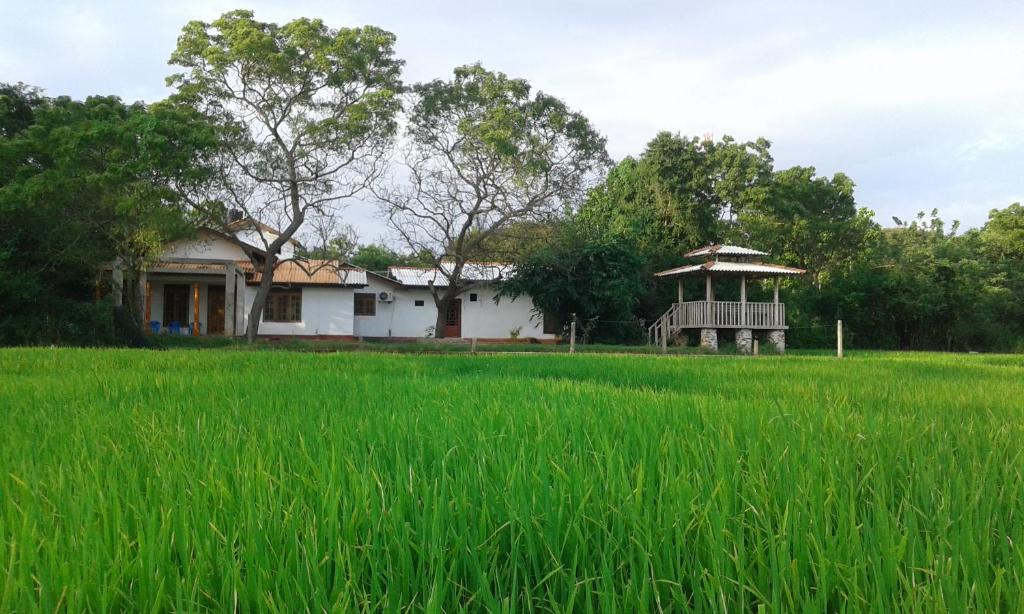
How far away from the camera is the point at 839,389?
442 cm

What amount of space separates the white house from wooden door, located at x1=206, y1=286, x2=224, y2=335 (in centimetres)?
3

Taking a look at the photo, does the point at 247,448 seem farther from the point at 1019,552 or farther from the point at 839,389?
the point at 839,389

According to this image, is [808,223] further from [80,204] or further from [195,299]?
[80,204]

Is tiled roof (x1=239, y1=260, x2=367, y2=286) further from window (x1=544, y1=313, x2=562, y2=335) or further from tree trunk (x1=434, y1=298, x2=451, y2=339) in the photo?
window (x1=544, y1=313, x2=562, y2=335)

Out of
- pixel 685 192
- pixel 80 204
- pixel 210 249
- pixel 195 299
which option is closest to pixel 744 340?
pixel 685 192

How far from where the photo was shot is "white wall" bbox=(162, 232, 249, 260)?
18891 mm

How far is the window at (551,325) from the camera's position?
75.6ft

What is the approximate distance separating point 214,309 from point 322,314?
3693mm

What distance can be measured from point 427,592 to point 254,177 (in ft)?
59.1

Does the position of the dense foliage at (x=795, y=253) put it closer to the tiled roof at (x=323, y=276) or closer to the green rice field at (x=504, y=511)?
the tiled roof at (x=323, y=276)

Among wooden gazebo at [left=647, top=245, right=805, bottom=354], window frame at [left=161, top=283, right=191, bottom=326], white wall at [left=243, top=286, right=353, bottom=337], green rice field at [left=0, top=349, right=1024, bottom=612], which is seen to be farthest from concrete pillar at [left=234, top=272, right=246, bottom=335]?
green rice field at [left=0, top=349, right=1024, bottom=612]

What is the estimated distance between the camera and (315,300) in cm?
2241

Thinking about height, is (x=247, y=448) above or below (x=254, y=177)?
below

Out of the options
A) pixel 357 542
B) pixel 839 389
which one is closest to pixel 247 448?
pixel 357 542
